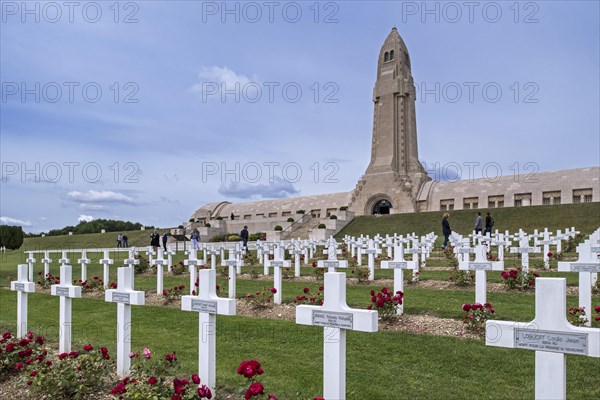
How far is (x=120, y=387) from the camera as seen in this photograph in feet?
13.5

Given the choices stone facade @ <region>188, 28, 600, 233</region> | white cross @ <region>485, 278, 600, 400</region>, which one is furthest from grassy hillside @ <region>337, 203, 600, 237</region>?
white cross @ <region>485, 278, 600, 400</region>

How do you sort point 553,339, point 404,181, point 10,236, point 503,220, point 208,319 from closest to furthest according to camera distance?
point 553,339 → point 208,319 → point 10,236 → point 503,220 → point 404,181

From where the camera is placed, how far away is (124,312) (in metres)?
5.37

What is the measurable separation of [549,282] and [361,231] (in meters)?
33.3

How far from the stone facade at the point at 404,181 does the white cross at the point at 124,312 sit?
37.9 m

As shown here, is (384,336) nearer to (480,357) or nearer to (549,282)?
(480,357)

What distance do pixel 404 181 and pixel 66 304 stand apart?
43.5 m

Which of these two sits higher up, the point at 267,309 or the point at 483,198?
the point at 483,198

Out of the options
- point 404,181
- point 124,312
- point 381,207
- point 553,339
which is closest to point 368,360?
point 124,312

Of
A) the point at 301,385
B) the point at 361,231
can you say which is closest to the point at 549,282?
the point at 301,385

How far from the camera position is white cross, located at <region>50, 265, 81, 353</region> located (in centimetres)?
609

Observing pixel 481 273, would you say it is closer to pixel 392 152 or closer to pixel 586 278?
pixel 586 278

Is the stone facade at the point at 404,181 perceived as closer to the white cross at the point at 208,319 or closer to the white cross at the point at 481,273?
the white cross at the point at 481,273

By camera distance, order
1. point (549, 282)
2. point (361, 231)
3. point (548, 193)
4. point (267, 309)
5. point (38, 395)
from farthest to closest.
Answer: point (548, 193)
point (361, 231)
point (267, 309)
point (38, 395)
point (549, 282)
